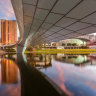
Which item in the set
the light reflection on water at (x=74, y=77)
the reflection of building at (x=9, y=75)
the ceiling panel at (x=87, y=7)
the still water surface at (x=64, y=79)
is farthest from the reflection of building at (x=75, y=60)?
the ceiling panel at (x=87, y=7)

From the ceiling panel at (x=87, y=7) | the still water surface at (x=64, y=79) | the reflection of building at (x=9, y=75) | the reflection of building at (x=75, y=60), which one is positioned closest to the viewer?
the still water surface at (x=64, y=79)

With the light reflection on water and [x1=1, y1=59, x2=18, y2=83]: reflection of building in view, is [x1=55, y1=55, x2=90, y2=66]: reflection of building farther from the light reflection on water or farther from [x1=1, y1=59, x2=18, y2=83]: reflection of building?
[x1=1, y1=59, x2=18, y2=83]: reflection of building

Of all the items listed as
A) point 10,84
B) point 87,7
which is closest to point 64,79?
point 10,84

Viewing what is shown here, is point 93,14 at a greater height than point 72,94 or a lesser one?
greater

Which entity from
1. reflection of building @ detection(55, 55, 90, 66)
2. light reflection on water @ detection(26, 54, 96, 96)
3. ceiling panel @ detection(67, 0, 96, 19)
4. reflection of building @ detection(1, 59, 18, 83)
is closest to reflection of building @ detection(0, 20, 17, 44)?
reflection of building @ detection(55, 55, 90, 66)

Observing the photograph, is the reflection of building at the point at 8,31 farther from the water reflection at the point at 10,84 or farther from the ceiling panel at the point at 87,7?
the ceiling panel at the point at 87,7

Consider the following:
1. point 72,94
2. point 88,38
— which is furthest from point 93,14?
point 88,38

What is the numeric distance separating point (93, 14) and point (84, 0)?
1.25 metres

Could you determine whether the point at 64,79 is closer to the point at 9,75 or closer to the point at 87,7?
the point at 9,75

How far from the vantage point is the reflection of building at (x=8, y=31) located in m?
147

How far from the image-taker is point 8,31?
15362cm

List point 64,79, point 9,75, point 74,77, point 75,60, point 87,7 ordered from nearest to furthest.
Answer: point 87,7 → point 64,79 → point 74,77 → point 9,75 → point 75,60

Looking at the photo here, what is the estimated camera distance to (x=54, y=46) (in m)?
110

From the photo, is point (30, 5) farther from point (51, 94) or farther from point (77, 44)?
point (77, 44)
